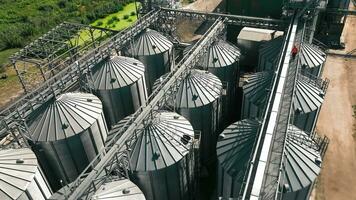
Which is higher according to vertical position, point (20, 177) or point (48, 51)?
point (48, 51)

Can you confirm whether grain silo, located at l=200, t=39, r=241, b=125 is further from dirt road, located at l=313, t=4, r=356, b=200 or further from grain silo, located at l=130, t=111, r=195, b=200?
dirt road, located at l=313, t=4, r=356, b=200

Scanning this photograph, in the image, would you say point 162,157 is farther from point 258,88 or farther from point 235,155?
point 258,88

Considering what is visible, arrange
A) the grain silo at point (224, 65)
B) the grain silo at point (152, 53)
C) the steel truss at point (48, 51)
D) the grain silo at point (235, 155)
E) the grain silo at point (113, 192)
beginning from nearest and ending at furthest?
the grain silo at point (113, 192) → the grain silo at point (235, 155) → the grain silo at point (224, 65) → the grain silo at point (152, 53) → the steel truss at point (48, 51)

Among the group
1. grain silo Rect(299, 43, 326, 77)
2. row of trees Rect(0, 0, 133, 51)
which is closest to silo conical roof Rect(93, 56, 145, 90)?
grain silo Rect(299, 43, 326, 77)

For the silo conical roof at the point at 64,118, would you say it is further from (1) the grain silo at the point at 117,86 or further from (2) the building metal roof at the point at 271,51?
(2) the building metal roof at the point at 271,51

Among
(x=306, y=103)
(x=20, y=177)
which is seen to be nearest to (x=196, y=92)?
(x=306, y=103)

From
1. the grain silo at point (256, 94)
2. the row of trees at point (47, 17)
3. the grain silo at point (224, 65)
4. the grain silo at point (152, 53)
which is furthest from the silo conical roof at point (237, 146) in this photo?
the row of trees at point (47, 17)

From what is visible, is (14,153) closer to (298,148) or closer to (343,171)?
(298,148)
